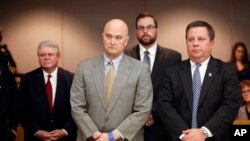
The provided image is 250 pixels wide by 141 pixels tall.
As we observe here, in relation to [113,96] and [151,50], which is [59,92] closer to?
[113,96]

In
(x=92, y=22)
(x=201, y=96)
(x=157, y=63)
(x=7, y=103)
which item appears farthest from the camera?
(x=92, y=22)

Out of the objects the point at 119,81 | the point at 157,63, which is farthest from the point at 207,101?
the point at 157,63

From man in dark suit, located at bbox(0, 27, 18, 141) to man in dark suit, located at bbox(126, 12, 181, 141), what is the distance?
3.67ft

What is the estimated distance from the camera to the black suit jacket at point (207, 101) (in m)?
2.88

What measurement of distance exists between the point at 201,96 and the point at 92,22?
382 centimetres

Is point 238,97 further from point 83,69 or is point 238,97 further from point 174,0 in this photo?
point 174,0

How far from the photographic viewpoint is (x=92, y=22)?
21.2ft

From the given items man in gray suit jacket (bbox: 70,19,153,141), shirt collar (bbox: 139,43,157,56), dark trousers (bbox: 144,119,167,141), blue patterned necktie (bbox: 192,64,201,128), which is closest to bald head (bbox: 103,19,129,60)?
man in gray suit jacket (bbox: 70,19,153,141)

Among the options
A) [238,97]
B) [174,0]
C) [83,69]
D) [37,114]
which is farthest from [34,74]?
[174,0]

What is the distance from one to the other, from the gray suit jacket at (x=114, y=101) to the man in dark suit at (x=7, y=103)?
791 mm

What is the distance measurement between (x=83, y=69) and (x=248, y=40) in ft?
13.4

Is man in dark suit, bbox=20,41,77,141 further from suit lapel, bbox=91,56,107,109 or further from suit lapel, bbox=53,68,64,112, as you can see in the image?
suit lapel, bbox=91,56,107,109

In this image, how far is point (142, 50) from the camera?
373 cm

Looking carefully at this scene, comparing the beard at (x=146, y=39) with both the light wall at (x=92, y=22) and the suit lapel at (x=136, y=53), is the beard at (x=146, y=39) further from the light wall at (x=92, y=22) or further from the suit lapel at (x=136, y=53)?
the light wall at (x=92, y=22)
